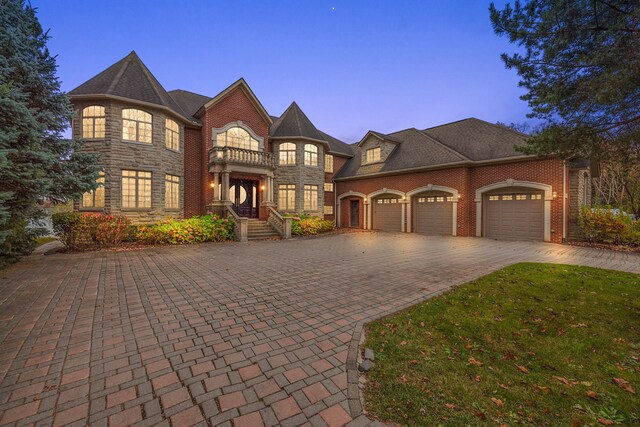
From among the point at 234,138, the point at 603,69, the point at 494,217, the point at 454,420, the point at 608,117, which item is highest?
the point at 234,138

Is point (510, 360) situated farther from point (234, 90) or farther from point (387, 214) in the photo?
point (234, 90)

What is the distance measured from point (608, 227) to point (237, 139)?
19.8m

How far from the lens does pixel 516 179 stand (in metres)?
14.0

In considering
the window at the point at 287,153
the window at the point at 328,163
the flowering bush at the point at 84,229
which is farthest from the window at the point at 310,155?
the flowering bush at the point at 84,229

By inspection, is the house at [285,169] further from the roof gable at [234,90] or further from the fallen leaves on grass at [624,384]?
the fallen leaves on grass at [624,384]

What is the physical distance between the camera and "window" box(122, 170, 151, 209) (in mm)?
13648

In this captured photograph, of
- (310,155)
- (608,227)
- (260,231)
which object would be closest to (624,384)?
(608,227)

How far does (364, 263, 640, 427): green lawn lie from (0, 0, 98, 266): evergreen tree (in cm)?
649

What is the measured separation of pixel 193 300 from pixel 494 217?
52.4 feet

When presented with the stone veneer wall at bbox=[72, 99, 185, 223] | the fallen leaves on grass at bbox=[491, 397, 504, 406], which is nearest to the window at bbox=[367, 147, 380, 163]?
the stone veneer wall at bbox=[72, 99, 185, 223]

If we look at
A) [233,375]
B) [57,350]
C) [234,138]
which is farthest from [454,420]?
[234,138]

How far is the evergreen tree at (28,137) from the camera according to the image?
209 inches

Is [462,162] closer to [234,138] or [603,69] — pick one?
[603,69]

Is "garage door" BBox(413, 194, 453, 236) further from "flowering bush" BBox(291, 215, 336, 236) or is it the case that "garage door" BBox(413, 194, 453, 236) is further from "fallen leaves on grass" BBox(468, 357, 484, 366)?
"fallen leaves on grass" BBox(468, 357, 484, 366)
